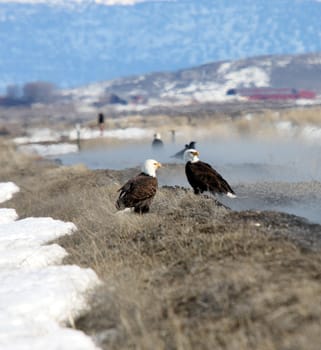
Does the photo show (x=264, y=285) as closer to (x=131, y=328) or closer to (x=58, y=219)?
(x=131, y=328)

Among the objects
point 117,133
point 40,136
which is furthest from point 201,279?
point 117,133

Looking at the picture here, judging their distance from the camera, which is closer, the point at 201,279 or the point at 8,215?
the point at 201,279

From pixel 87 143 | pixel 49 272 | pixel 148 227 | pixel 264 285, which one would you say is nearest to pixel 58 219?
pixel 148 227

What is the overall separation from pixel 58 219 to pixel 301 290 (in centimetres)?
944

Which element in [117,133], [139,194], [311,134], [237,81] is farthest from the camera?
[237,81]

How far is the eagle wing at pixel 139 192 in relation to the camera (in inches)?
543

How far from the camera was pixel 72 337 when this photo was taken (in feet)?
25.2

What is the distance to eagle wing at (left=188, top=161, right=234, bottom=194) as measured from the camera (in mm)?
16250

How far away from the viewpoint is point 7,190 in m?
25.0

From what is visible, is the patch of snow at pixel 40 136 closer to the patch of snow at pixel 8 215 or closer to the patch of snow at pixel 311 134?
the patch of snow at pixel 311 134

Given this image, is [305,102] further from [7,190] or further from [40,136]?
[7,190]

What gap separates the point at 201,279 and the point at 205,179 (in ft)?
25.7

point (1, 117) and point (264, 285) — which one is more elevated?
point (264, 285)

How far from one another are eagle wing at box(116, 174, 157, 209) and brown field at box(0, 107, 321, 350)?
0.40 meters
